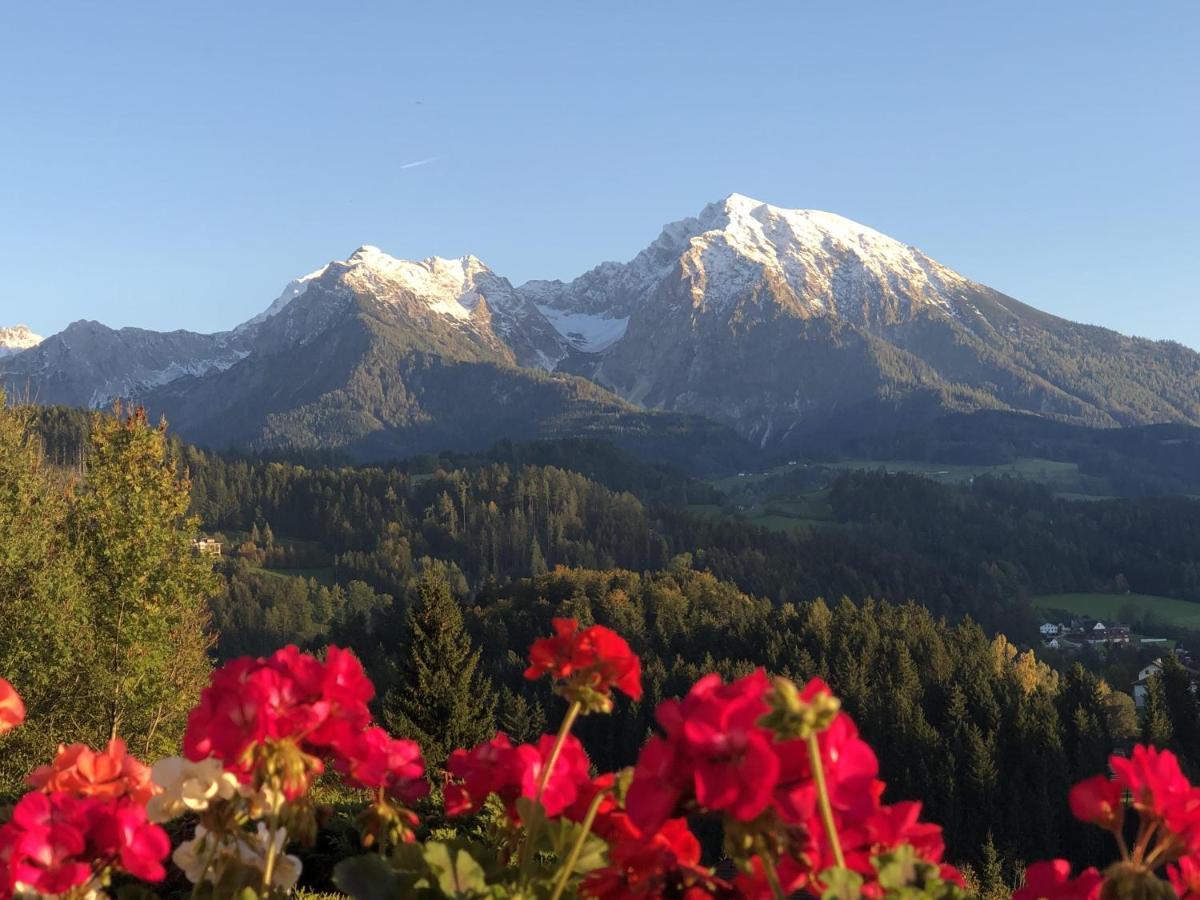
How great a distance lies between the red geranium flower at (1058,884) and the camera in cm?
301

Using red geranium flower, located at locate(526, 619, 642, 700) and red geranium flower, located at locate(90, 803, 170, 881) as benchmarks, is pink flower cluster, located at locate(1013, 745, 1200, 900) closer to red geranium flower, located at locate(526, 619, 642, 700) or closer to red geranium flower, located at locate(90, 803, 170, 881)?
red geranium flower, located at locate(526, 619, 642, 700)

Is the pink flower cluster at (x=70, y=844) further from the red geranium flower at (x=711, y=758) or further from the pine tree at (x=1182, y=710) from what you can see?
the pine tree at (x=1182, y=710)

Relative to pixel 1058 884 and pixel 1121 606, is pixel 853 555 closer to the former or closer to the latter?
pixel 1121 606

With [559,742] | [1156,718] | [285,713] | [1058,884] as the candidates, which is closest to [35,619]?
[285,713]

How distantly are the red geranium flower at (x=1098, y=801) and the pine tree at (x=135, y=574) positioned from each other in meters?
28.9

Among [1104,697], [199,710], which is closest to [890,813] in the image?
[199,710]

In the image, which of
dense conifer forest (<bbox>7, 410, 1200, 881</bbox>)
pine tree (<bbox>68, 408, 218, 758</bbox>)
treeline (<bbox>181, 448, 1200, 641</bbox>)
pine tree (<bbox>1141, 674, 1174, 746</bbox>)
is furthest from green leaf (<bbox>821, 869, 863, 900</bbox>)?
treeline (<bbox>181, 448, 1200, 641</bbox>)

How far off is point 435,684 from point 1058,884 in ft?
145

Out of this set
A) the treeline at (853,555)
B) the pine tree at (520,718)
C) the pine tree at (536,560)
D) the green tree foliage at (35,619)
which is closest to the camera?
the green tree foliage at (35,619)

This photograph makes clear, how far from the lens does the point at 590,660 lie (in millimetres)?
2977

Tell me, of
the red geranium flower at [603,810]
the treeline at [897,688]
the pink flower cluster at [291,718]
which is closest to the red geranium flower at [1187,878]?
the red geranium flower at [603,810]

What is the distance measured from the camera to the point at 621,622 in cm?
10419

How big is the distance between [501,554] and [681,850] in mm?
197122

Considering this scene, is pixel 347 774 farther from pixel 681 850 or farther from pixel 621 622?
pixel 621 622
